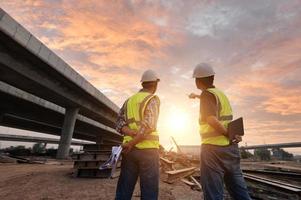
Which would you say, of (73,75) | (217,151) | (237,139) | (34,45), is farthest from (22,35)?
(237,139)

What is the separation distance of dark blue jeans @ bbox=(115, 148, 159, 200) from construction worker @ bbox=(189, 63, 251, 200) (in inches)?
25.6

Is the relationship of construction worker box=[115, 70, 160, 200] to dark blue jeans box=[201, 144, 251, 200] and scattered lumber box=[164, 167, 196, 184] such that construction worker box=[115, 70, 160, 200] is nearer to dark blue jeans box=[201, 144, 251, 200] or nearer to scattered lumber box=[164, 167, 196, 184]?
dark blue jeans box=[201, 144, 251, 200]

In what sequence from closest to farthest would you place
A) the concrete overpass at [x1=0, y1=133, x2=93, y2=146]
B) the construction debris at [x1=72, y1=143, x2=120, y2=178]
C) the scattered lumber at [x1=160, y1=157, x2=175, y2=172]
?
the construction debris at [x1=72, y1=143, x2=120, y2=178] → the scattered lumber at [x1=160, y1=157, x2=175, y2=172] → the concrete overpass at [x1=0, y1=133, x2=93, y2=146]

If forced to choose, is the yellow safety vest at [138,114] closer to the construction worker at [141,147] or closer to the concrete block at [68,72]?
the construction worker at [141,147]

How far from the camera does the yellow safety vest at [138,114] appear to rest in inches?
117

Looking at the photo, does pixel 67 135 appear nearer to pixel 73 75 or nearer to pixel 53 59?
pixel 73 75

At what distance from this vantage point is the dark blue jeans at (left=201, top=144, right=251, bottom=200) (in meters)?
2.58

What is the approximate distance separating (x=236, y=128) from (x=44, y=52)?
1602cm

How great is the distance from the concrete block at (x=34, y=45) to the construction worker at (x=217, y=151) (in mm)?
14701

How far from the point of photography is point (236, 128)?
2697 millimetres

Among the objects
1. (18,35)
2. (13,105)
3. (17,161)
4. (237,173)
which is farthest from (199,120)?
(13,105)

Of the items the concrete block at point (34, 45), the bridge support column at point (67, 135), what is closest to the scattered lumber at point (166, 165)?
the concrete block at point (34, 45)

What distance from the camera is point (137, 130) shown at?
3.04 meters

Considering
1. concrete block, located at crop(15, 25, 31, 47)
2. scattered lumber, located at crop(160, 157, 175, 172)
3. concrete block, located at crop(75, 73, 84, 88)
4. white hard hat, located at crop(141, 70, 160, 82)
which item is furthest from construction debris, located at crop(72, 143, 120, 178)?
concrete block, located at crop(75, 73, 84, 88)
